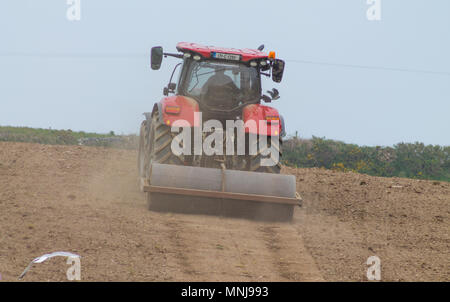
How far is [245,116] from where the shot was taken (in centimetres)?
890

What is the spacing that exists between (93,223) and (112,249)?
1.06 meters

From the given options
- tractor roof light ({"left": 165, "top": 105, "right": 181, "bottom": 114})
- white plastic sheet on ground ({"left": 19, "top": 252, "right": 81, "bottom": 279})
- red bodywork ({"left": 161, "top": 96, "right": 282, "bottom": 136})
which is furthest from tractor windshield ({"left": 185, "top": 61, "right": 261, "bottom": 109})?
white plastic sheet on ground ({"left": 19, "top": 252, "right": 81, "bottom": 279})

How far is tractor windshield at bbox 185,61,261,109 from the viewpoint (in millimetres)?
9234

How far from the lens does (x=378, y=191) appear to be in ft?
36.3

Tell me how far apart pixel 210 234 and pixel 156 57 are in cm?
287

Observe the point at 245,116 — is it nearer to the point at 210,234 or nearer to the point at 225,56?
the point at 225,56

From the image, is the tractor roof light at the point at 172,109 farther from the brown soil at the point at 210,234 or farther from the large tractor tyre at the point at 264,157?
the brown soil at the point at 210,234

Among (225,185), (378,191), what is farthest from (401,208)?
(225,185)

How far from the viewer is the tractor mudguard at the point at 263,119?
8.76 metres

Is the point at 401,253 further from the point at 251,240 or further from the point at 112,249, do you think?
the point at 112,249

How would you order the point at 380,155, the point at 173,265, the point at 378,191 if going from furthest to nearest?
the point at 380,155, the point at 378,191, the point at 173,265

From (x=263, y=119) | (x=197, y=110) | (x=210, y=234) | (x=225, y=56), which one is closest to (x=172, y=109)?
(x=197, y=110)
